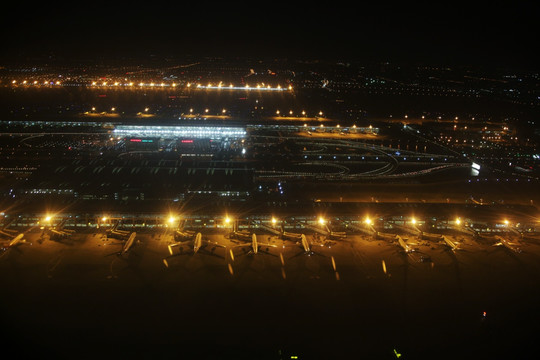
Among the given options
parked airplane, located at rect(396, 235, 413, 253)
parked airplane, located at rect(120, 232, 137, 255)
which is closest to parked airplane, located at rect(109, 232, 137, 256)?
parked airplane, located at rect(120, 232, 137, 255)

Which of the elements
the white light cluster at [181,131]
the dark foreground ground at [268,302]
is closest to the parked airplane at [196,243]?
the dark foreground ground at [268,302]

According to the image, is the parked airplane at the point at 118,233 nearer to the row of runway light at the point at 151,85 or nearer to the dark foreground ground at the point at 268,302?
the dark foreground ground at the point at 268,302

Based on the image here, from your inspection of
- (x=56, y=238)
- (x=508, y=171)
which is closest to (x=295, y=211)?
(x=56, y=238)

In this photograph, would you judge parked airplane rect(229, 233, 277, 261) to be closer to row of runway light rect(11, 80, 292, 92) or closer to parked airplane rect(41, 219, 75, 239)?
parked airplane rect(41, 219, 75, 239)

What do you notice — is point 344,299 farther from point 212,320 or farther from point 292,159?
point 292,159

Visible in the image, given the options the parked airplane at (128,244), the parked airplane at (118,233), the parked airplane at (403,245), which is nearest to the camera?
the parked airplane at (128,244)
